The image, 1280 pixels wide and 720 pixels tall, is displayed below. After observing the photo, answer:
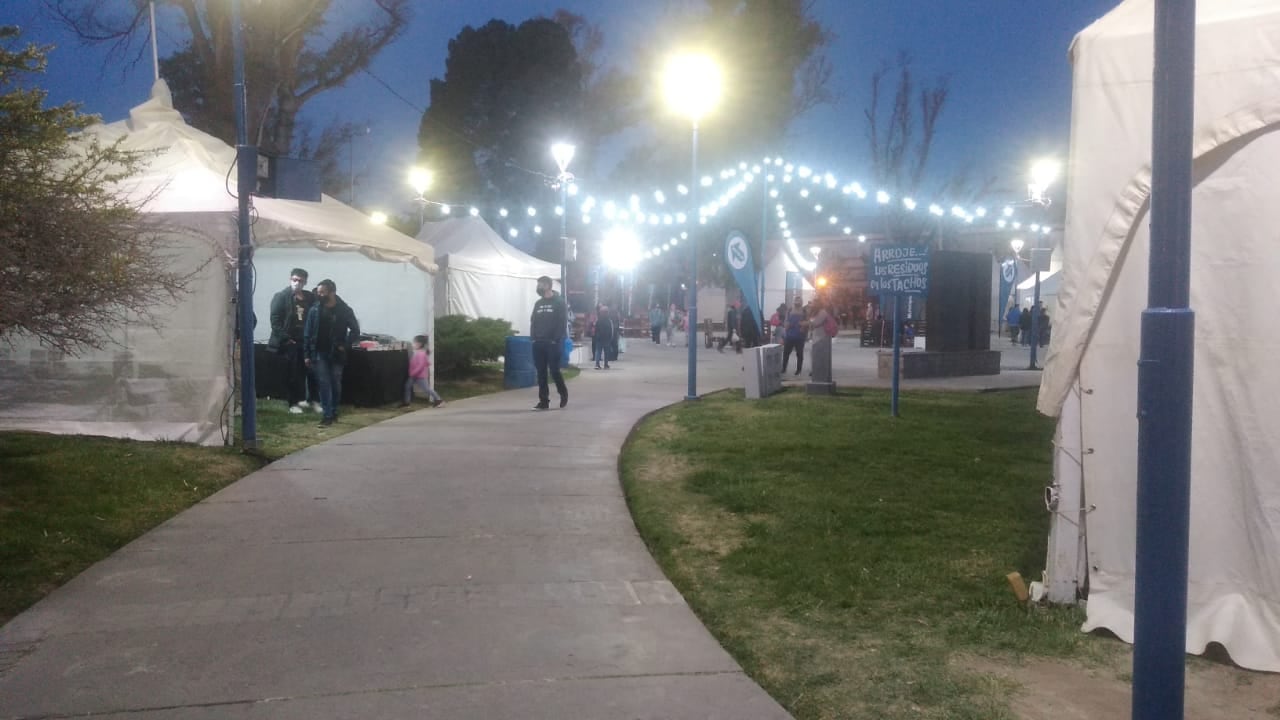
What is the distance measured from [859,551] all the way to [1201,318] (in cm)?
249

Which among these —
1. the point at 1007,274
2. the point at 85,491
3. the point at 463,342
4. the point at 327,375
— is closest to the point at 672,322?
the point at 1007,274

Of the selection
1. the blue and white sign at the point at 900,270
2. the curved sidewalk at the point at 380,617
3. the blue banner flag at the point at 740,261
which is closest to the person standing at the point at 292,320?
the curved sidewalk at the point at 380,617

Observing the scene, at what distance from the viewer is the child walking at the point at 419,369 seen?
13.7 meters

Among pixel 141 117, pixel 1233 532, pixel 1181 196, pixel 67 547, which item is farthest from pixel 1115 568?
pixel 141 117

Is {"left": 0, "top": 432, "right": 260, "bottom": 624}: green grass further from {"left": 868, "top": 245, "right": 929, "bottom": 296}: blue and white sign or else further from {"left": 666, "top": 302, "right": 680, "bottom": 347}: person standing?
{"left": 666, "top": 302, "right": 680, "bottom": 347}: person standing

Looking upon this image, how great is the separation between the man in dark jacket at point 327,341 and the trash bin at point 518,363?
16.9 feet

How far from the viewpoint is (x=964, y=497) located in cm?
772

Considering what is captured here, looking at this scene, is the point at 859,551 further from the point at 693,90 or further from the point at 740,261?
the point at 740,261

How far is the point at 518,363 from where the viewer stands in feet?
Answer: 55.3

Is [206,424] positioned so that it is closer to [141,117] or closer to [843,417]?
[141,117]

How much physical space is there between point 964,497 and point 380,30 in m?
19.6

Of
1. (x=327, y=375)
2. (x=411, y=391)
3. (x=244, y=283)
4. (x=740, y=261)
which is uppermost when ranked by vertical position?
(x=740, y=261)

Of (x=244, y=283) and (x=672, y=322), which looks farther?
(x=672, y=322)

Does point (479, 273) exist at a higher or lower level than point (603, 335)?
higher
